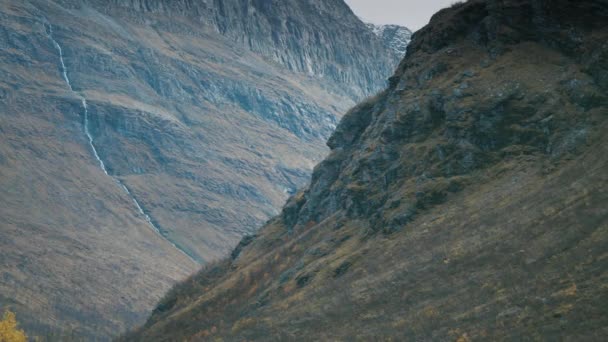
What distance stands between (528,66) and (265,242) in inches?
1628

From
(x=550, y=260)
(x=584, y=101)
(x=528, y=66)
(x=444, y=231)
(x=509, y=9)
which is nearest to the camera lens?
(x=550, y=260)

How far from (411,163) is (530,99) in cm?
1230

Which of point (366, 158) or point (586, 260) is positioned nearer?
point (586, 260)

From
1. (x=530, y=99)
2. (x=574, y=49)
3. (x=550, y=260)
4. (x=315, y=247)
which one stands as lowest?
(x=315, y=247)

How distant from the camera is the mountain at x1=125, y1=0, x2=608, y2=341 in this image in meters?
39.1

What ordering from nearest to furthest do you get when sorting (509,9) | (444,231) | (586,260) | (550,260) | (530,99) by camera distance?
(586,260) → (550,260) → (444,231) → (530,99) → (509,9)

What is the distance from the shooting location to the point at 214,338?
65.9 m

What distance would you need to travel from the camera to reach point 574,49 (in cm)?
6706

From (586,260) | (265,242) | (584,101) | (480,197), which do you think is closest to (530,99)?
(584,101)

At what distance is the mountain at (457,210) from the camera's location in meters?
39.1

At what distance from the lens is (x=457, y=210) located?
5772cm

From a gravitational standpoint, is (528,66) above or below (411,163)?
above

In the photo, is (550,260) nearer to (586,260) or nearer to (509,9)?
(586,260)

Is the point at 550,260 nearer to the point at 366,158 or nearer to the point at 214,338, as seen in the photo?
the point at 214,338
